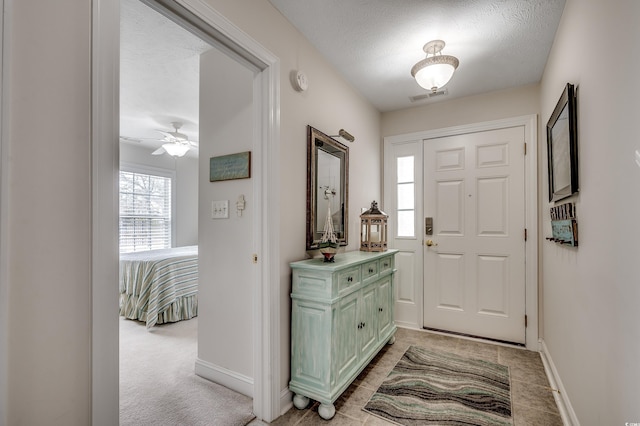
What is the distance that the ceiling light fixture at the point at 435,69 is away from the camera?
206cm

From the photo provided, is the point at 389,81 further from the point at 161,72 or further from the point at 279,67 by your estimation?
the point at 161,72

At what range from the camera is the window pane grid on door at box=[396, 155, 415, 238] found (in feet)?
11.3

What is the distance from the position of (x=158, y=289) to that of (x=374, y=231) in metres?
2.55

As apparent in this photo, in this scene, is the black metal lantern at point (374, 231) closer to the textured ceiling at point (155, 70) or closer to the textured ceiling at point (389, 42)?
the textured ceiling at point (389, 42)

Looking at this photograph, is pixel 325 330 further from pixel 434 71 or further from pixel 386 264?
pixel 434 71

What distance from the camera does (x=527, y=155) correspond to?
9.39 feet

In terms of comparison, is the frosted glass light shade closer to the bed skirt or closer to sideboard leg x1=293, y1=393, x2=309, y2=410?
sideboard leg x1=293, y1=393, x2=309, y2=410

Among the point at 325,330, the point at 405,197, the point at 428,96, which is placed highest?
the point at 428,96

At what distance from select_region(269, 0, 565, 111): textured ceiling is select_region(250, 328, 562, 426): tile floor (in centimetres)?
252

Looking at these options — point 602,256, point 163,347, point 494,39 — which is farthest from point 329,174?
point 163,347

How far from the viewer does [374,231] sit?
2.82 metres

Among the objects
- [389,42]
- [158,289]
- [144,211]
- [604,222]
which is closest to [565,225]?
[604,222]

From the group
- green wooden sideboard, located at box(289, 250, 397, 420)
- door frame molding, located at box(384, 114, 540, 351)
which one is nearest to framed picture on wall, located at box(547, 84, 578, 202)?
door frame molding, located at box(384, 114, 540, 351)

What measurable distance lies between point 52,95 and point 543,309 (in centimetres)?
361
